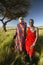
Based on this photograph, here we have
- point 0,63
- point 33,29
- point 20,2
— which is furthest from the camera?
point 20,2

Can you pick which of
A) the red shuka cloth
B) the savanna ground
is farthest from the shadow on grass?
the red shuka cloth

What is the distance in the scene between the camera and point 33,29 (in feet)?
30.0

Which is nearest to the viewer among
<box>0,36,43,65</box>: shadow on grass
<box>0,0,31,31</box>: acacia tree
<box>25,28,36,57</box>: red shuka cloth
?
<box>25,28,36,57</box>: red shuka cloth

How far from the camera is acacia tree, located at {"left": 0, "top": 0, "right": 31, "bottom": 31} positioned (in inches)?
1035

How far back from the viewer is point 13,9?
27250mm

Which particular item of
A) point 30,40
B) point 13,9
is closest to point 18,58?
point 30,40

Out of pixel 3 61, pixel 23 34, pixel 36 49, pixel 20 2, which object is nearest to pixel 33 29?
pixel 23 34

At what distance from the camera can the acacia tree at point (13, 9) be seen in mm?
26288

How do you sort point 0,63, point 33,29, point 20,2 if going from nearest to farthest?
point 33,29 < point 0,63 < point 20,2

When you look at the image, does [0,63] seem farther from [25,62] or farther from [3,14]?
[3,14]

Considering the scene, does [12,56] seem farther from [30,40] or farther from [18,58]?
[30,40]

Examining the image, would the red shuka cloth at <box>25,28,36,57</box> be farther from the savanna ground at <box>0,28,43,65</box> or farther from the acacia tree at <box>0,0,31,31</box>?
the acacia tree at <box>0,0,31,31</box>

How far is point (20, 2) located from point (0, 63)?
17.3m

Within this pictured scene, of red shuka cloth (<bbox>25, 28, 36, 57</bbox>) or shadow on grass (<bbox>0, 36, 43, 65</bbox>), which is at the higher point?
red shuka cloth (<bbox>25, 28, 36, 57</bbox>)
